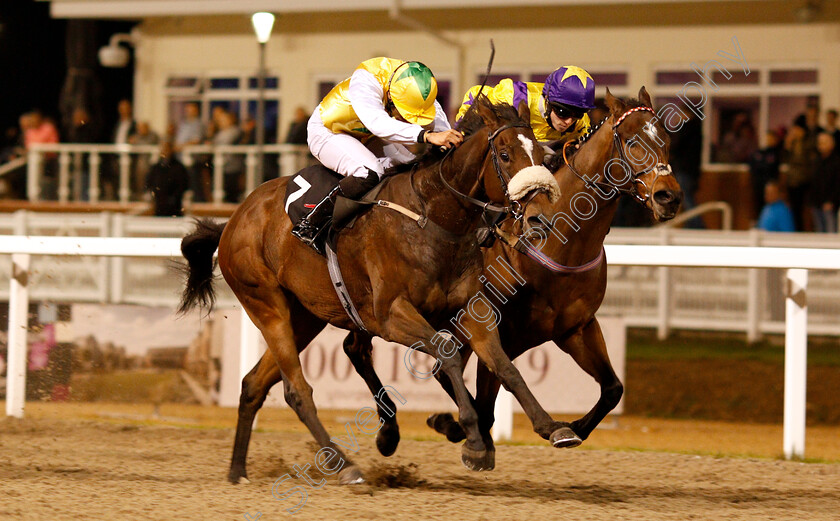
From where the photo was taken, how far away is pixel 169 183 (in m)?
10.2

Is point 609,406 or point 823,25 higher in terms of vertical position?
point 823,25

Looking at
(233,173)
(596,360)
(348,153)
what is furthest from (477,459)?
(233,173)

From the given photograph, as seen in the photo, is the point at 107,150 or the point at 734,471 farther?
the point at 107,150

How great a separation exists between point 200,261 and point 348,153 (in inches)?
46.9

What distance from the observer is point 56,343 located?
21.8ft

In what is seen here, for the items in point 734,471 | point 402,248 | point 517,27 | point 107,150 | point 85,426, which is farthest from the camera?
point 517,27

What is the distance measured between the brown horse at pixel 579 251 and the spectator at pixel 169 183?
5.69m

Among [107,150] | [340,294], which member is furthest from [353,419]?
[107,150]

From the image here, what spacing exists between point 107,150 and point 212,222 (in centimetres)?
743

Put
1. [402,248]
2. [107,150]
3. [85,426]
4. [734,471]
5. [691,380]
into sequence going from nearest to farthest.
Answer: [402,248] → [734,471] → [85,426] → [691,380] → [107,150]

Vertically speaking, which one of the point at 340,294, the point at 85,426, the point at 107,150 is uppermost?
the point at 107,150

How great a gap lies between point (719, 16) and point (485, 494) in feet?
31.3

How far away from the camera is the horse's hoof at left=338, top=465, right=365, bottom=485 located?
4406 millimetres

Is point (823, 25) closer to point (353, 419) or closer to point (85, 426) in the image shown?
point (353, 419)
